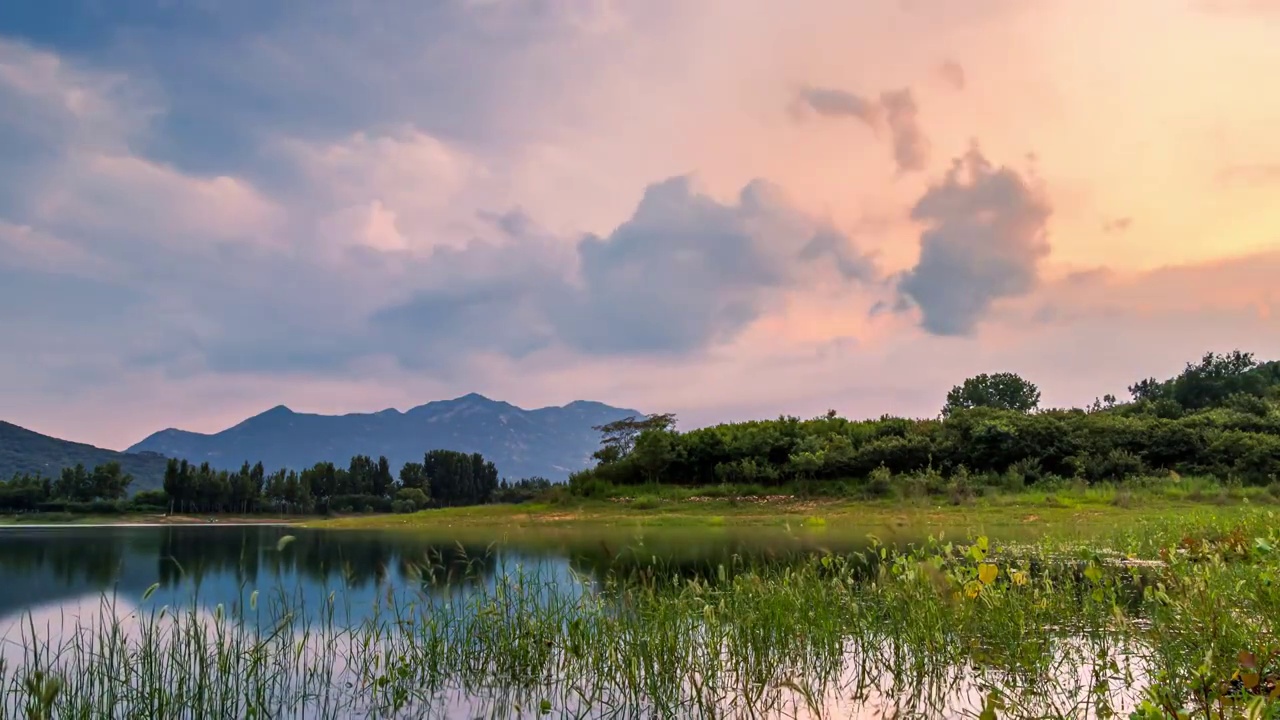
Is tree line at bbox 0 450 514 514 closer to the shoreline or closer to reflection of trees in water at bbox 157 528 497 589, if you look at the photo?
the shoreline

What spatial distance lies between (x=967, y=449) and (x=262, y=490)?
261 ft

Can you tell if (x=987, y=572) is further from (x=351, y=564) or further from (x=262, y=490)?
(x=262, y=490)

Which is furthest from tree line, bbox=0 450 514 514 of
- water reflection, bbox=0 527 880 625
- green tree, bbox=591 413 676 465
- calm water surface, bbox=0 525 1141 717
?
calm water surface, bbox=0 525 1141 717

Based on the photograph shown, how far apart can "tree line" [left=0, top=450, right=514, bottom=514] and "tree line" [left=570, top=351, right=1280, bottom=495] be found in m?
31.6

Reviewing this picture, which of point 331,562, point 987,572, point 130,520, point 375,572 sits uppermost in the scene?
point 987,572

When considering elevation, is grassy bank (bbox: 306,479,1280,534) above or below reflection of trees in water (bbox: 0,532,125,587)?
below

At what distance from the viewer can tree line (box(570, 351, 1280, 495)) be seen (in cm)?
3903

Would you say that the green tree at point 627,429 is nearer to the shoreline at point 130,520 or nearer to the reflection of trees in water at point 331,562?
the shoreline at point 130,520

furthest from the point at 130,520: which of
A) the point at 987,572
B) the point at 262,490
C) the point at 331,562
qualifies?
the point at 987,572

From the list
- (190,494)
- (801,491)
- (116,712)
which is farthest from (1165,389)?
(190,494)

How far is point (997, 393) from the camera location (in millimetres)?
94188

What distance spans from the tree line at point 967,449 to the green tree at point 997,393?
34750 mm

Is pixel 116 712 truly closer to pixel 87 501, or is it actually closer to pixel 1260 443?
pixel 1260 443

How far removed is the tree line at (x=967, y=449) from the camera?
3903 cm
